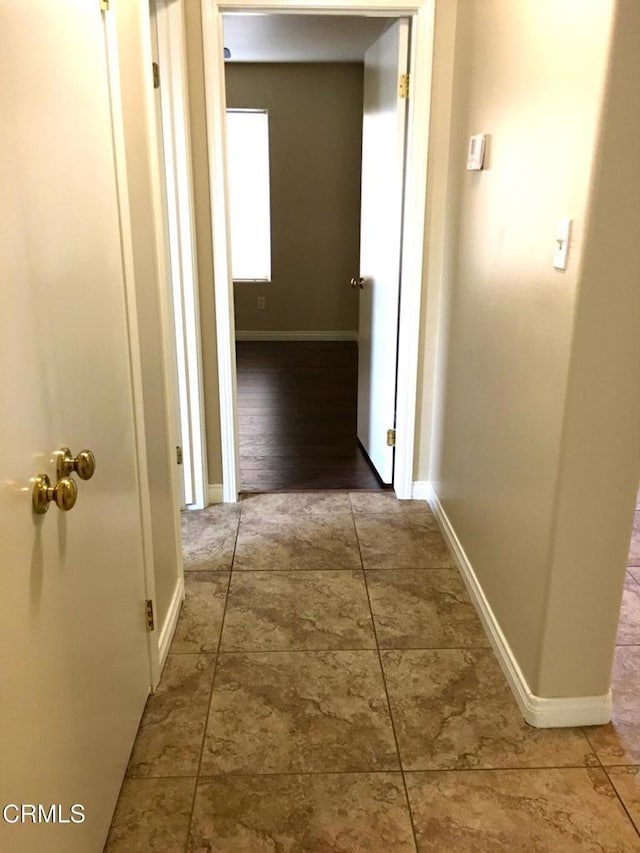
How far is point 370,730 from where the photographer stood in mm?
1949

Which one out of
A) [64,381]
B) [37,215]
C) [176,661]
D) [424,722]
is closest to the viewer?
[37,215]

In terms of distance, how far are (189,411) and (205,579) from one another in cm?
79

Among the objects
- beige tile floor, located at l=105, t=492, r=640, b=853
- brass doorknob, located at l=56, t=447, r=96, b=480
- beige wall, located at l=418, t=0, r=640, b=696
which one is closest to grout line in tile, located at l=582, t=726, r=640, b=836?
beige tile floor, located at l=105, t=492, r=640, b=853

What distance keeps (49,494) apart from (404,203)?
239 centimetres

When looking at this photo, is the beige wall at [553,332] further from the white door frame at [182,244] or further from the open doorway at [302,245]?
the open doorway at [302,245]

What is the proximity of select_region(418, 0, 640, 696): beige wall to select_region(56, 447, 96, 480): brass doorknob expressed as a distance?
109 centimetres

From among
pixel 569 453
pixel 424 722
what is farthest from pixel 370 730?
pixel 569 453

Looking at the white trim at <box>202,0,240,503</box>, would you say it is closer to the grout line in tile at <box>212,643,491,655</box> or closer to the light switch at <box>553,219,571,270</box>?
the grout line in tile at <box>212,643,491,655</box>

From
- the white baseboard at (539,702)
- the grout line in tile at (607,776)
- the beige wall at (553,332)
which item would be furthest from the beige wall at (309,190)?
the grout line in tile at (607,776)

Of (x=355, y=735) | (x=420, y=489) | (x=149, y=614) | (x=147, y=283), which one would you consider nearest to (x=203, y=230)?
(x=147, y=283)

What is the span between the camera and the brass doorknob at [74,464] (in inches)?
48.2

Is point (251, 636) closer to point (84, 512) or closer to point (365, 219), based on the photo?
point (84, 512)

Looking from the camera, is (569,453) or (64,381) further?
(569,453)

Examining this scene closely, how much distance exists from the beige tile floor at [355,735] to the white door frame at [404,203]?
27.4 inches
